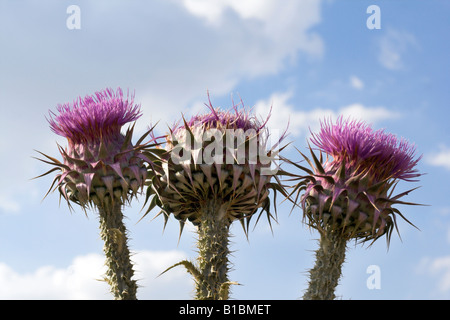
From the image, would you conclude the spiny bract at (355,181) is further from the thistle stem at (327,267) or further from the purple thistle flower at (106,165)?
the purple thistle flower at (106,165)

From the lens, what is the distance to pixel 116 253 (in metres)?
9.21

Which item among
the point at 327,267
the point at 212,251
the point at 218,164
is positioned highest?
the point at 218,164

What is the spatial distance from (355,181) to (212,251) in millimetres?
2779

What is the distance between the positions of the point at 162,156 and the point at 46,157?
1987 mm

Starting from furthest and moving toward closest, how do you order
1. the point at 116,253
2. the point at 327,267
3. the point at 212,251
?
the point at 327,267, the point at 212,251, the point at 116,253

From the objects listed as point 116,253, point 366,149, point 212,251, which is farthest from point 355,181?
point 116,253

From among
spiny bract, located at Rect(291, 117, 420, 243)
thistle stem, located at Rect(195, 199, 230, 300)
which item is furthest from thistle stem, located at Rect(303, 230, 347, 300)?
thistle stem, located at Rect(195, 199, 230, 300)

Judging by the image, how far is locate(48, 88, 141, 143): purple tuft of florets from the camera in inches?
369

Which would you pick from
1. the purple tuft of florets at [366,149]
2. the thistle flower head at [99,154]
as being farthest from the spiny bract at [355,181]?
the thistle flower head at [99,154]

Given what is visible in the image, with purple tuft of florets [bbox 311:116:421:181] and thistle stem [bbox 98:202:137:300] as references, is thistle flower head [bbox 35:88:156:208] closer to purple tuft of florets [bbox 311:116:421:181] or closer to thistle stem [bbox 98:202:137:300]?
thistle stem [bbox 98:202:137:300]

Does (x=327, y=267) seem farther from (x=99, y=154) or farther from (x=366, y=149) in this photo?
(x=99, y=154)

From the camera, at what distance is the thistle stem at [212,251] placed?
9172mm
